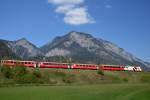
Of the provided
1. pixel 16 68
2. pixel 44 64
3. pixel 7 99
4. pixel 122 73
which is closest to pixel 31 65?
pixel 44 64

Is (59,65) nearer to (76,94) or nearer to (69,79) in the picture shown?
(69,79)

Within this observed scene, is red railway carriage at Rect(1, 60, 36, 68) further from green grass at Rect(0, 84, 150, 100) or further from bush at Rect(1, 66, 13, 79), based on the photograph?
green grass at Rect(0, 84, 150, 100)

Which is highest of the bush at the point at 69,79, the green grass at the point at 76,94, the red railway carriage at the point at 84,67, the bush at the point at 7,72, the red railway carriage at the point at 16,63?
the red railway carriage at the point at 16,63

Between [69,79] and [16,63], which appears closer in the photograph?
[16,63]

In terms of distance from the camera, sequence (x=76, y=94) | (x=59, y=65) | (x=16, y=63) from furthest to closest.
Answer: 1. (x=59, y=65)
2. (x=16, y=63)
3. (x=76, y=94)

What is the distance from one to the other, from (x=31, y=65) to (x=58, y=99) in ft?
363

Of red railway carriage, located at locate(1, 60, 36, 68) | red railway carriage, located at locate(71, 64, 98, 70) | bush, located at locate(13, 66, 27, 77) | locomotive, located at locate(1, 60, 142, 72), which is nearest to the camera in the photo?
bush, located at locate(13, 66, 27, 77)

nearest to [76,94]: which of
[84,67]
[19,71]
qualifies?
[19,71]

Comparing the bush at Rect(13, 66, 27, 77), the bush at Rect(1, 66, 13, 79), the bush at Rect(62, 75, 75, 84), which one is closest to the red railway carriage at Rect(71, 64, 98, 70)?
the bush at Rect(62, 75, 75, 84)

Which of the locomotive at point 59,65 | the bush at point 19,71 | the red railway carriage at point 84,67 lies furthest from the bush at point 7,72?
the red railway carriage at point 84,67

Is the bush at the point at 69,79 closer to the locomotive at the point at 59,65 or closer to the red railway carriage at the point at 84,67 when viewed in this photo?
the locomotive at the point at 59,65

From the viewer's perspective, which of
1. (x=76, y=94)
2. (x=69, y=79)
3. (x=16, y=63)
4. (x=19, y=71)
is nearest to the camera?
(x=76, y=94)

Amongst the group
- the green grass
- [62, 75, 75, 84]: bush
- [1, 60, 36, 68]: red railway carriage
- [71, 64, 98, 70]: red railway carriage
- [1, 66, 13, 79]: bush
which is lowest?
the green grass

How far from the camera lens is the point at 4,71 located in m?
134
